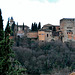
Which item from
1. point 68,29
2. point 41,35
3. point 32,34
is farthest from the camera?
point 68,29

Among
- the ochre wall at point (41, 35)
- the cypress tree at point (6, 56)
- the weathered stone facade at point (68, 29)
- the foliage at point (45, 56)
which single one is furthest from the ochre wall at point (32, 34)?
the cypress tree at point (6, 56)

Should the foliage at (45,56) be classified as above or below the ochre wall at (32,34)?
below

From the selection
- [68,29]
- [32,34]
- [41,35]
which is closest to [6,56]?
[41,35]

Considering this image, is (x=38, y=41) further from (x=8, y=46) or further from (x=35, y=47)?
(x=8, y=46)

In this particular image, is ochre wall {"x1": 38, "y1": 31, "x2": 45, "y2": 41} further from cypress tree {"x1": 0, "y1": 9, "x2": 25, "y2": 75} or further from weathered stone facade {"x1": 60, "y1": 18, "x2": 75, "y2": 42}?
cypress tree {"x1": 0, "y1": 9, "x2": 25, "y2": 75}

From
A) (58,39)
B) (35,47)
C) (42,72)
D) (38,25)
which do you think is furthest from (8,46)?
(38,25)

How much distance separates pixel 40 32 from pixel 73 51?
22.9ft

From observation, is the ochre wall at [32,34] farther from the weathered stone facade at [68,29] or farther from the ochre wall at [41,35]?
the weathered stone facade at [68,29]

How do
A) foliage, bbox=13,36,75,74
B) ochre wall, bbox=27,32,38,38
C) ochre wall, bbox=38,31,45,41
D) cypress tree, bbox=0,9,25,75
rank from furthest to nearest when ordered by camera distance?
ochre wall, bbox=27,32,38,38
ochre wall, bbox=38,31,45,41
foliage, bbox=13,36,75,74
cypress tree, bbox=0,9,25,75

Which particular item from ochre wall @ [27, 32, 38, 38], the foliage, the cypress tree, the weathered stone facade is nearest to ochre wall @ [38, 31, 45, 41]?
ochre wall @ [27, 32, 38, 38]

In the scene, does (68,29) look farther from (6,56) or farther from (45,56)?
(6,56)

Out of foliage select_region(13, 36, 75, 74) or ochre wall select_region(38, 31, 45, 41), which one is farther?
ochre wall select_region(38, 31, 45, 41)

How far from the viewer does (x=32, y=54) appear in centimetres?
2770

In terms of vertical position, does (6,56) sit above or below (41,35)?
below
